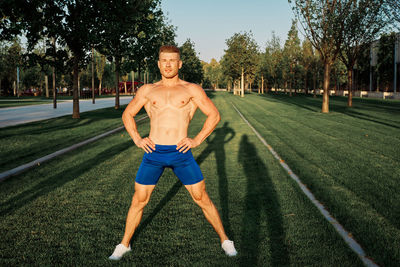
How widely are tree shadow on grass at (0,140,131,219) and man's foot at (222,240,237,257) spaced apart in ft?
11.1

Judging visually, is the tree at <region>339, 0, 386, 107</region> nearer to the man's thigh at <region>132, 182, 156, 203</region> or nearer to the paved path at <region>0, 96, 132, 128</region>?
the paved path at <region>0, 96, 132, 128</region>

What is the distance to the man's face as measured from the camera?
145 inches

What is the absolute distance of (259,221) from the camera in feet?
16.0

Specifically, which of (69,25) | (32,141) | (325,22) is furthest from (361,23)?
(32,141)

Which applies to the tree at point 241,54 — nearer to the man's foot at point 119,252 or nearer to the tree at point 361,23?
the tree at point 361,23

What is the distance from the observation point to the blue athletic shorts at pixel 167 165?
3664 millimetres

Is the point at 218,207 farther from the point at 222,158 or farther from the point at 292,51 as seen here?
the point at 292,51

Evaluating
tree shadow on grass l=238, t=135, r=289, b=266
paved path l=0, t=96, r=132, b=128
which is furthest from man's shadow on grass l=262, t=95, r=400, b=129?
paved path l=0, t=96, r=132, b=128

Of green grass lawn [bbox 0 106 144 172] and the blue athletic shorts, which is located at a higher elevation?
the blue athletic shorts

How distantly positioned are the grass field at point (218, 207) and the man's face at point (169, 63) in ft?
6.33

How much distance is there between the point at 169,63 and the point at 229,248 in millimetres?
2048

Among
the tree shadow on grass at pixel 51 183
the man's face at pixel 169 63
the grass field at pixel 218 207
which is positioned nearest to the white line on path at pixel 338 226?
the grass field at pixel 218 207

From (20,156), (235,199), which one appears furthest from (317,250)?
(20,156)

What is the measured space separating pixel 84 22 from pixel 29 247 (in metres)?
17.0
